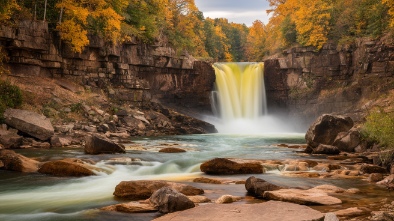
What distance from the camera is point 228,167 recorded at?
45.0 feet

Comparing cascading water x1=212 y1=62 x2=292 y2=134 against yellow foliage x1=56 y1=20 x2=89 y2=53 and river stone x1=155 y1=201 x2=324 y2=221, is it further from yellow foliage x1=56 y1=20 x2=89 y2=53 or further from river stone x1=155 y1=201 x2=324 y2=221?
river stone x1=155 y1=201 x2=324 y2=221

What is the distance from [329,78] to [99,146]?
31.6m

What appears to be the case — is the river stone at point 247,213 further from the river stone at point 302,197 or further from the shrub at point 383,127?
the shrub at point 383,127

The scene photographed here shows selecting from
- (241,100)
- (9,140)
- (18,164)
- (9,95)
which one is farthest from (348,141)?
(241,100)

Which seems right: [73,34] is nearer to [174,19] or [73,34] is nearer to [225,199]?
[174,19]

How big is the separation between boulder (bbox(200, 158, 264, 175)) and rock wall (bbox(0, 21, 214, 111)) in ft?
68.3

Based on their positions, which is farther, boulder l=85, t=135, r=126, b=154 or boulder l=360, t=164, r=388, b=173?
boulder l=85, t=135, r=126, b=154

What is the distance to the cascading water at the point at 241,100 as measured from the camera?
42.7m

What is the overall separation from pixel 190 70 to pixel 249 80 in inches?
257

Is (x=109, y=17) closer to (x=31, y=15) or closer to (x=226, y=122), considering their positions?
(x=31, y=15)

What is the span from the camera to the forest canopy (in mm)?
32688

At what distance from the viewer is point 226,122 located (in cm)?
4259

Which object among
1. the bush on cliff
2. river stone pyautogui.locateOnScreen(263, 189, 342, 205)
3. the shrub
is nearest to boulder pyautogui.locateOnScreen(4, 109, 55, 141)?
the bush on cliff

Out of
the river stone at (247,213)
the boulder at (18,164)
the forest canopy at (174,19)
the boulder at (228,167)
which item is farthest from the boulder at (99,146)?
the forest canopy at (174,19)
